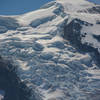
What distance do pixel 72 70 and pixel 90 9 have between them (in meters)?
23.6

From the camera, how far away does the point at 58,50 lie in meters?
51.2

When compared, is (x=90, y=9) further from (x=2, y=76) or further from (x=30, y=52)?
(x=2, y=76)

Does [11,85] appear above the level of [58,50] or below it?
below

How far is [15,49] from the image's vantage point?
171ft

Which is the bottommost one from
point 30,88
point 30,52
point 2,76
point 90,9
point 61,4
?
point 30,88

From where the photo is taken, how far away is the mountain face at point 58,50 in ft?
136

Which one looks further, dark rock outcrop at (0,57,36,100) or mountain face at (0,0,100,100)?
→ mountain face at (0,0,100,100)

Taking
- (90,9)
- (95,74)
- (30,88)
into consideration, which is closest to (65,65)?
(95,74)

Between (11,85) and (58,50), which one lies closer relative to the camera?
(11,85)

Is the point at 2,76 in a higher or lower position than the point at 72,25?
lower

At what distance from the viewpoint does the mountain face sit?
1636 inches

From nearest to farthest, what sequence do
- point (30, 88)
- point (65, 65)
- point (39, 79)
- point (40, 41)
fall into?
point (30, 88) < point (39, 79) < point (65, 65) < point (40, 41)

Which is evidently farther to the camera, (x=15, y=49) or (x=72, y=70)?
(x=15, y=49)

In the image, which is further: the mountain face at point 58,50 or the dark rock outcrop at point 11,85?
the mountain face at point 58,50
